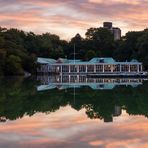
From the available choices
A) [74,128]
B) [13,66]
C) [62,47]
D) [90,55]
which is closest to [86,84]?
[13,66]

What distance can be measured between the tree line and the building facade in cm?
211

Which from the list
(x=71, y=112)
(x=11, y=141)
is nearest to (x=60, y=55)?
(x=71, y=112)

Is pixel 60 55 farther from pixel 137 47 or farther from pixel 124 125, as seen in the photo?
pixel 124 125

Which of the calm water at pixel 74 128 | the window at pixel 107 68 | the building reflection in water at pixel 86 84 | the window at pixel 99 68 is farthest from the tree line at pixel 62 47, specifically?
A: the calm water at pixel 74 128

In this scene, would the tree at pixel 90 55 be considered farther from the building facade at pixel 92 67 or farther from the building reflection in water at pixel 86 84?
the building reflection in water at pixel 86 84

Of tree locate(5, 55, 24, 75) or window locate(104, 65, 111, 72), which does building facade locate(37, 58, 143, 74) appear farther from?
tree locate(5, 55, 24, 75)

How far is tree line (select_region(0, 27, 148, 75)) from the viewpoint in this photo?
175 feet

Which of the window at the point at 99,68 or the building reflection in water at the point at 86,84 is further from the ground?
the window at the point at 99,68

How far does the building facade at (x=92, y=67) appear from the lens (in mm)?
57784

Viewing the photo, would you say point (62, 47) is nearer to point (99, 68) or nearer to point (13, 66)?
point (99, 68)

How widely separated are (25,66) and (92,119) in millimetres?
46106

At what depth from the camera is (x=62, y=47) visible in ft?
256

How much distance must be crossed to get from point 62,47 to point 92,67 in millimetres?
19456

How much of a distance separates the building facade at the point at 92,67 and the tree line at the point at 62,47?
211cm
